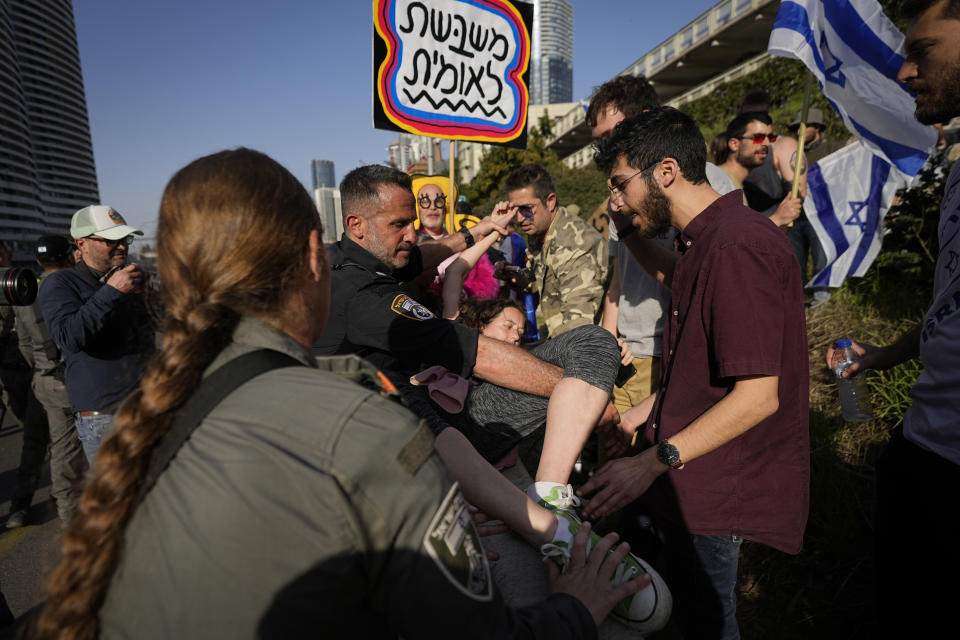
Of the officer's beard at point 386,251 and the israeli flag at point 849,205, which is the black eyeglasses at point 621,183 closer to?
the officer's beard at point 386,251

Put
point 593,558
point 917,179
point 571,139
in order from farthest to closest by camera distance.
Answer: point 571,139, point 917,179, point 593,558

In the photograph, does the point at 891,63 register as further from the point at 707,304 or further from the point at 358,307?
the point at 358,307

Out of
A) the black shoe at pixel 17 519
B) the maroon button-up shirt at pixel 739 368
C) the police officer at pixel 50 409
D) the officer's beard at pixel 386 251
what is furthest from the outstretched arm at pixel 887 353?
the black shoe at pixel 17 519

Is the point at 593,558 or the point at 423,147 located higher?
the point at 423,147

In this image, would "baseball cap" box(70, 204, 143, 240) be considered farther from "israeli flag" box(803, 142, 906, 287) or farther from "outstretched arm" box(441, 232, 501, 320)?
"israeli flag" box(803, 142, 906, 287)

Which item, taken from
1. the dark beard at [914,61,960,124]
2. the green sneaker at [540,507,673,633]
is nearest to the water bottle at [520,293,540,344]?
the green sneaker at [540,507,673,633]

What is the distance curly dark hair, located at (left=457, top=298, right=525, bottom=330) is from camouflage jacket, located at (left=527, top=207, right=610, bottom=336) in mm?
321

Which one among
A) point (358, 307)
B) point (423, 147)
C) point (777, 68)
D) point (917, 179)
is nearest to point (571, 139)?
point (423, 147)

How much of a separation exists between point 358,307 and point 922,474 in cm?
212

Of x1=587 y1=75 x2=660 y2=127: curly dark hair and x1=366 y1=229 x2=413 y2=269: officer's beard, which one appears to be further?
x1=587 y1=75 x2=660 y2=127: curly dark hair

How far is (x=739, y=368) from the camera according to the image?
1435mm

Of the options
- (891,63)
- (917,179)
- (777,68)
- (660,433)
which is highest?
(777,68)

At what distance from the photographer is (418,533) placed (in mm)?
763

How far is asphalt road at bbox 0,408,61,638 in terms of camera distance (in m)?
3.15
